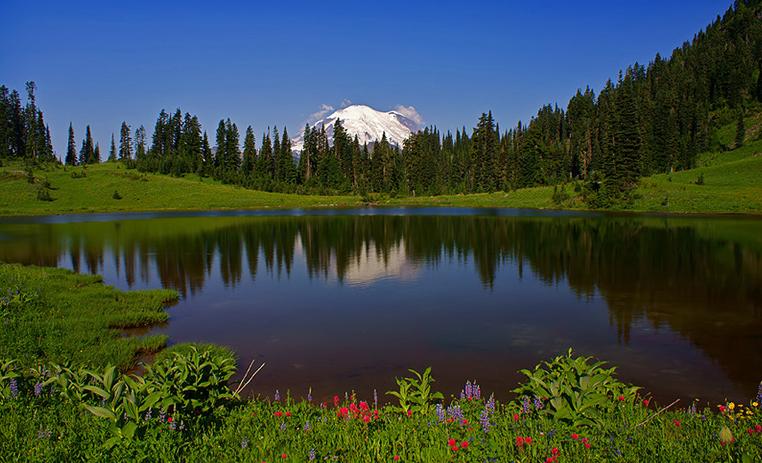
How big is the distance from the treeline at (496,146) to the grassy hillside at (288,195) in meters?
8.66

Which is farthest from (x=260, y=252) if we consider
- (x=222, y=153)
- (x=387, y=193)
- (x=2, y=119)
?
(x=2, y=119)

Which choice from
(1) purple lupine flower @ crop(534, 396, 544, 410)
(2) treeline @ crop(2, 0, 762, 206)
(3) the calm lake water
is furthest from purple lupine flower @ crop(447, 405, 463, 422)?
(2) treeline @ crop(2, 0, 762, 206)

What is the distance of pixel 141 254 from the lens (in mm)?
35344

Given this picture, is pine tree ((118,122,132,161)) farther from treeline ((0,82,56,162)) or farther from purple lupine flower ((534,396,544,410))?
purple lupine flower ((534,396,544,410))

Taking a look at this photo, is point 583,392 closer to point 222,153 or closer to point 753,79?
point 222,153

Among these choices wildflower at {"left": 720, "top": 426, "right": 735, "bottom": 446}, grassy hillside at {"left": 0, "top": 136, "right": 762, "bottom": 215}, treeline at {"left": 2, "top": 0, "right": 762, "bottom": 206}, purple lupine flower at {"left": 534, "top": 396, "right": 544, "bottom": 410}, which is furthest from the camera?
treeline at {"left": 2, "top": 0, "right": 762, "bottom": 206}

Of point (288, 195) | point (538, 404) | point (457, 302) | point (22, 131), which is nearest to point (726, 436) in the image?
point (538, 404)

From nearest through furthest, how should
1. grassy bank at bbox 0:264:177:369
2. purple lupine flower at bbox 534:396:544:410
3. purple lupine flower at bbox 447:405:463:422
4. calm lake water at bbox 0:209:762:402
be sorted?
purple lupine flower at bbox 447:405:463:422, purple lupine flower at bbox 534:396:544:410, grassy bank at bbox 0:264:177:369, calm lake water at bbox 0:209:762:402

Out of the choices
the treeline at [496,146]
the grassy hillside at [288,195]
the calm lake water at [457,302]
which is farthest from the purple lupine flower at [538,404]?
the treeline at [496,146]

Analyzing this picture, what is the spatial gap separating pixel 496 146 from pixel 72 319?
435ft

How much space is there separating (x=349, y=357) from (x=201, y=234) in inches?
1599

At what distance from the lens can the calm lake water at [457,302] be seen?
497 inches

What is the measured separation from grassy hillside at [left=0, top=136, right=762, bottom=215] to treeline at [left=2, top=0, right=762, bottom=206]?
8.66 meters

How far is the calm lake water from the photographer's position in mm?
12633
